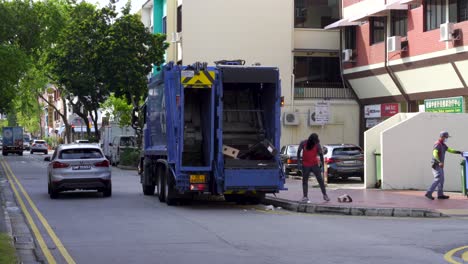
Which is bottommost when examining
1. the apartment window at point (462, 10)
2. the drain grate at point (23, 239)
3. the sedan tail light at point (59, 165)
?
the drain grate at point (23, 239)

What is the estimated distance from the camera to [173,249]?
1097 centimetres

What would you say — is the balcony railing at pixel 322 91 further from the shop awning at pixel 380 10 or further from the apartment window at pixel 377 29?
the shop awning at pixel 380 10

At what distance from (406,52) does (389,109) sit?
412 cm

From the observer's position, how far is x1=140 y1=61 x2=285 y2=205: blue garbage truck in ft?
55.5

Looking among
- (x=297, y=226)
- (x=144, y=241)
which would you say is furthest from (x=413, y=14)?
(x=144, y=241)

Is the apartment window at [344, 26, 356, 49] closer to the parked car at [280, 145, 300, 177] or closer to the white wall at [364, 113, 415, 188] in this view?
the parked car at [280, 145, 300, 177]

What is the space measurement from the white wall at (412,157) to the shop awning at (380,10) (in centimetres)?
945

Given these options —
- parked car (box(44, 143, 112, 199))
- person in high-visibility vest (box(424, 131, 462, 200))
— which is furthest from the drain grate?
person in high-visibility vest (box(424, 131, 462, 200))

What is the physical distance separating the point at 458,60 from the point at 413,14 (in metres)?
3.82

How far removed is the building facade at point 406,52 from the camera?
1088 inches

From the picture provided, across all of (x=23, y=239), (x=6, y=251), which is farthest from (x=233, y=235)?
(x=6, y=251)

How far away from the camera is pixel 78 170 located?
800 inches

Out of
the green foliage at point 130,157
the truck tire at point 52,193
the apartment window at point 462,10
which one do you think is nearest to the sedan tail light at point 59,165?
the truck tire at point 52,193

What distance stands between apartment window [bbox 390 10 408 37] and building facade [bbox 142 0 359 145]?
7685 millimetres
